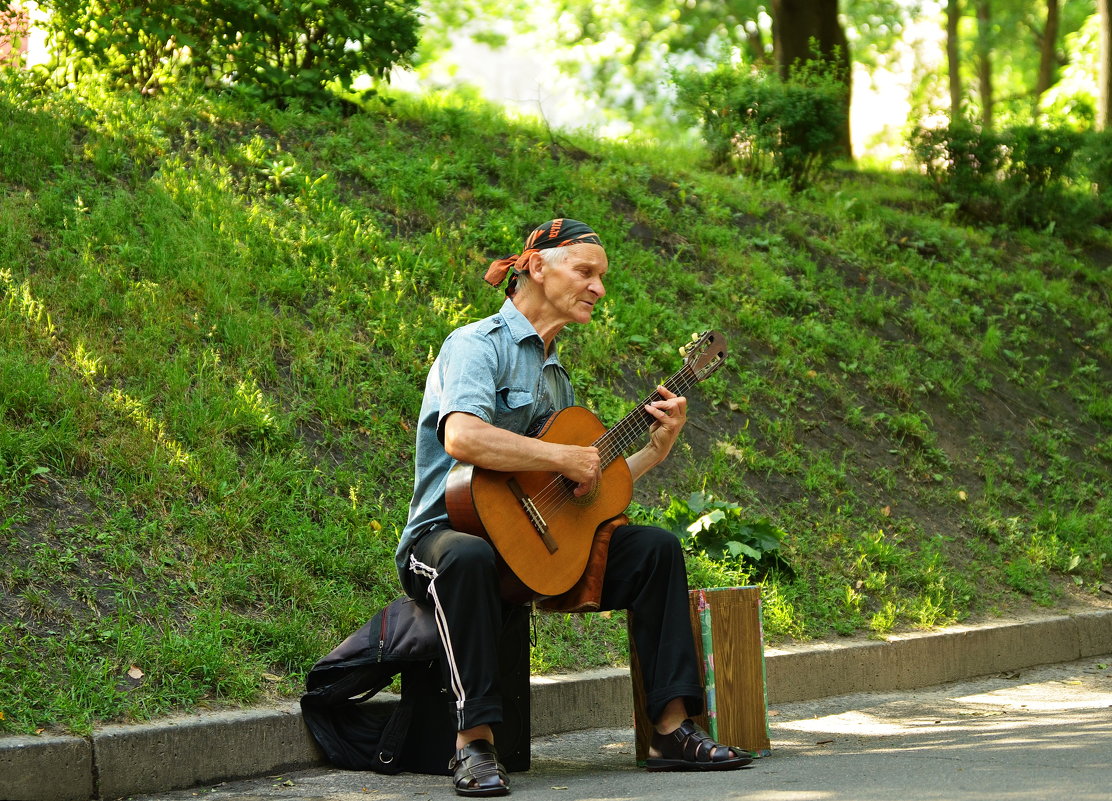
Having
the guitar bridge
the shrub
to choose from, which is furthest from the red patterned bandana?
the shrub

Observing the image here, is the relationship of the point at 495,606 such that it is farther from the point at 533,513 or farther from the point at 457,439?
the point at 457,439

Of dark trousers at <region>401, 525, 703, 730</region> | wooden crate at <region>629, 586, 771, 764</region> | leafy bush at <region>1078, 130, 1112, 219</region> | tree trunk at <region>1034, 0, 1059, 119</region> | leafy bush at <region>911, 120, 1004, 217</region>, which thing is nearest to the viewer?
dark trousers at <region>401, 525, 703, 730</region>

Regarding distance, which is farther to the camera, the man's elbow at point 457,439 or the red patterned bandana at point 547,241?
the red patterned bandana at point 547,241

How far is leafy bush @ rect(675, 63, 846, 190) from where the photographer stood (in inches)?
468

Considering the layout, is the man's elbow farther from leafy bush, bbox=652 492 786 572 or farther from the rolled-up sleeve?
leafy bush, bbox=652 492 786 572

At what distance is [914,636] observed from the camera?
6.51 metres

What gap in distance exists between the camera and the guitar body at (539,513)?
13.4 feet

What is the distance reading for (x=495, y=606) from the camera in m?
4.00

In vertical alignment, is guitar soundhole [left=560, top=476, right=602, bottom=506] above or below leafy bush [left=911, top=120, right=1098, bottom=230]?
below

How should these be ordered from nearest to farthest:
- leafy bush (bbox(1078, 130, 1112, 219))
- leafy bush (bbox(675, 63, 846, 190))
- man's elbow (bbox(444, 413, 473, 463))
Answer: man's elbow (bbox(444, 413, 473, 463))
leafy bush (bbox(675, 63, 846, 190))
leafy bush (bbox(1078, 130, 1112, 219))

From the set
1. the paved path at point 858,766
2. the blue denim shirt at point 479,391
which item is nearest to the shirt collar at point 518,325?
the blue denim shirt at point 479,391

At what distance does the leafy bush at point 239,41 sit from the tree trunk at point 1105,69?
905 cm

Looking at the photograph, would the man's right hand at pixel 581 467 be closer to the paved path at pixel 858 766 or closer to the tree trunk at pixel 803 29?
the paved path at pixel 858 766

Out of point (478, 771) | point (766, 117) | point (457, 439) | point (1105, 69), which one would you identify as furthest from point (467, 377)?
point (1105, 69)
